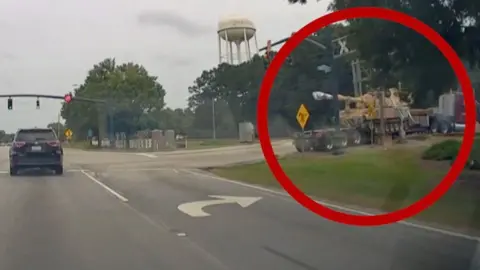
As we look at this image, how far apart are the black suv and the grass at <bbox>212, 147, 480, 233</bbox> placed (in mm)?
8258

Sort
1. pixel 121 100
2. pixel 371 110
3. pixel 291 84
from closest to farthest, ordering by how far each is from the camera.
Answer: pixel 291 84 → pixel 371 110 → pixel 121 100

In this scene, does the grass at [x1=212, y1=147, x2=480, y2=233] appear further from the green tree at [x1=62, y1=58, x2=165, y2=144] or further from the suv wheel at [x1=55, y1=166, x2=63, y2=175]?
the green tree at [x1=62, y1=58, x2=165, y2=144]

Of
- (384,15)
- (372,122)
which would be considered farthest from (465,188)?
(372,122)

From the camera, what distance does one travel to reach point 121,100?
3305 inches

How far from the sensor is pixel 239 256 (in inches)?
407

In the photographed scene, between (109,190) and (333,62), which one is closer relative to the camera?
(333,62)

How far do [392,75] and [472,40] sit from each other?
100 inches

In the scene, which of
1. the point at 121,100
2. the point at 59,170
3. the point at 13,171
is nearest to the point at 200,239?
the point at 59,170

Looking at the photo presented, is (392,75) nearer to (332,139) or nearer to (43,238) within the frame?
(332,139)

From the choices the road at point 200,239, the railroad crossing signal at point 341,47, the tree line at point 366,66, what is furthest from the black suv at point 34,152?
the railroad crossing signal at point 341,47

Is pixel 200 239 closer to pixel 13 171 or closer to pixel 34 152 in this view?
pixel 34 152
